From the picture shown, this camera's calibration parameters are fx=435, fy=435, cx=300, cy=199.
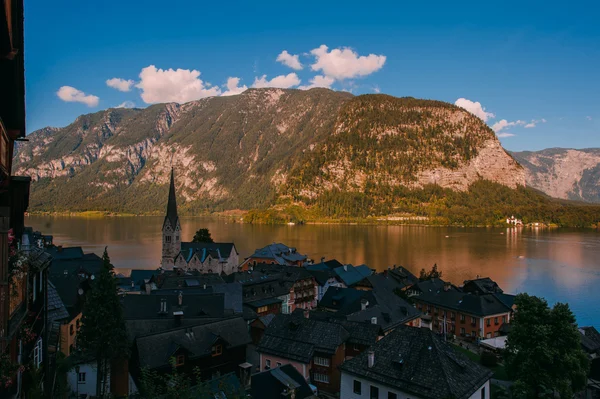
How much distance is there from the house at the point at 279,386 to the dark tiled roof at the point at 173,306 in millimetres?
12884

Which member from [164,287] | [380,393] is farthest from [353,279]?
[380,393]

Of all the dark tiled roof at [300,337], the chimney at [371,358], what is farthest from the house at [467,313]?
the chimney at [371,358]

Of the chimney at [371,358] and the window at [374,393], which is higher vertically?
the chimney at [371,358]

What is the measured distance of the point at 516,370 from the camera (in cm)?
2969

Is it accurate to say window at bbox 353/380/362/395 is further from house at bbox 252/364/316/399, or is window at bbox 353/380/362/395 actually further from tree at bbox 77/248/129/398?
tree at bbox 77/248/129/398

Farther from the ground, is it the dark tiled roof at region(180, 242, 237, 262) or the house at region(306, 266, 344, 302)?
the dark tiled roof at region(180, 242, 237, 262)

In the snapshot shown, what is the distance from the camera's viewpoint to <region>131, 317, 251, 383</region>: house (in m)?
27.6

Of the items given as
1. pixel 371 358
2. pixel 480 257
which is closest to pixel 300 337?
pixel 371 358

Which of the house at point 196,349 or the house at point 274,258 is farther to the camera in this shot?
the house at point 274,258

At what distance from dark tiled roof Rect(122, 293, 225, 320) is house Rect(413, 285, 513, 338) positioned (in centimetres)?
2778

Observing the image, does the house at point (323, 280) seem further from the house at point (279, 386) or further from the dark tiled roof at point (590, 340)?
the house at point (279, 386)

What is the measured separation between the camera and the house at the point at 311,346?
30416mm

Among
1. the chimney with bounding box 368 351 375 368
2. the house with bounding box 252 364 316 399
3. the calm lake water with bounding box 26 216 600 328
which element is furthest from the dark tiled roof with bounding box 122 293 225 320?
the calm lake water with bounding box 26 216 600 328

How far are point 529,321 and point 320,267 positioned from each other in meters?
45.6
